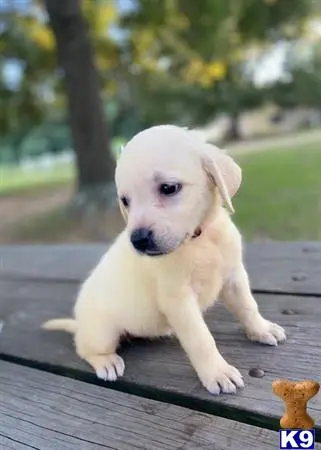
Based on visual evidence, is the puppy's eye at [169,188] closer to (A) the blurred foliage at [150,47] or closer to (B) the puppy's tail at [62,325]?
(B) the puppy's tail at [62,325]

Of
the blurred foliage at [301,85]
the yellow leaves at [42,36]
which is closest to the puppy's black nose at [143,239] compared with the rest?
the yellow leaves at [42,36]

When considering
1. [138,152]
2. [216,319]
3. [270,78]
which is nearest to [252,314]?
[216,319]

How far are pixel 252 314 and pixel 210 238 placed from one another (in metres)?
0.19

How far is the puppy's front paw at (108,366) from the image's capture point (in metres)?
1.12

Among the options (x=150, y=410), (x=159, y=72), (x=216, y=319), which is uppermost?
(x=150, y=410)

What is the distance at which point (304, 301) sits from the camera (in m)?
1.33

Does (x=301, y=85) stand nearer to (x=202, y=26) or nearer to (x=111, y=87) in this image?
(x=111, y=87)

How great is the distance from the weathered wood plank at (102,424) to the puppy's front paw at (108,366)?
0.12 feet

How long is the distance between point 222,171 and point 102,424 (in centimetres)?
49

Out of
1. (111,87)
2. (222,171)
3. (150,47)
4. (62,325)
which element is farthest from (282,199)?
(111,87)

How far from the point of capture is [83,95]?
4.88m

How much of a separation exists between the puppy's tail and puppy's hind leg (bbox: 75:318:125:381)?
142 millimetres

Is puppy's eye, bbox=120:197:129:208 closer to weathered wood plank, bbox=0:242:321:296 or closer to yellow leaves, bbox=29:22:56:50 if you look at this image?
weathered wood plank, bbox=0:242:321:296

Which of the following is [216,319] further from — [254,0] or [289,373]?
[254,0]
